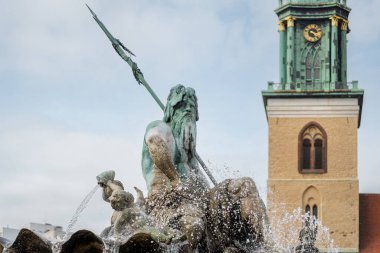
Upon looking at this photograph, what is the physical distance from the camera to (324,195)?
48094mm

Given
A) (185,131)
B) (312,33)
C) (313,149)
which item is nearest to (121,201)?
(185,131)

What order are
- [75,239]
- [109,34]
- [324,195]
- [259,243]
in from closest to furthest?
[75,239] → [259,243] → [109,34] → [324,195]

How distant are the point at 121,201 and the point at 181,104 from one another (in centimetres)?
94

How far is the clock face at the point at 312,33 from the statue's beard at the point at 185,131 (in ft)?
140

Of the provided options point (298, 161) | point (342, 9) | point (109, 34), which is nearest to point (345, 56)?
point (342, 9)

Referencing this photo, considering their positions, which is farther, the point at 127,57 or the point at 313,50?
the point at 313,50

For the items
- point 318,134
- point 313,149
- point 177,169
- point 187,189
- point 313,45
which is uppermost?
point 313,45

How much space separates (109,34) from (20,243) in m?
2.25

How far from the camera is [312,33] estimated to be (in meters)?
49.8

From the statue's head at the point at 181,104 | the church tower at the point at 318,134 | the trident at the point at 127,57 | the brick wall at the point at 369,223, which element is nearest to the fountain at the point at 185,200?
the statue's head at the point at 181,104

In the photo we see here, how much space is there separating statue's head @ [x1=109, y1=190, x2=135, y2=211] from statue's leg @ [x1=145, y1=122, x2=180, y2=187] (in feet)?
1.44

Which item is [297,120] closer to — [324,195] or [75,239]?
[324,195]

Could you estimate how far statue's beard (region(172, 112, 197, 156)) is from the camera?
23.6 feet

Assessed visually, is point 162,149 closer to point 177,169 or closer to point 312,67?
point 177,169
